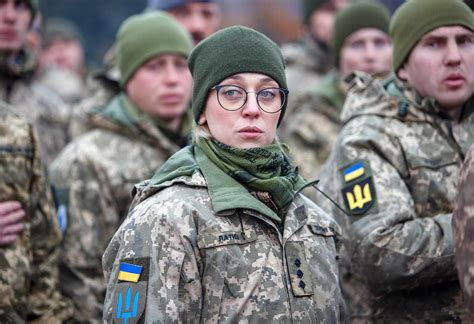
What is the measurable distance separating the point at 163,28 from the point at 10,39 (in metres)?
1.22

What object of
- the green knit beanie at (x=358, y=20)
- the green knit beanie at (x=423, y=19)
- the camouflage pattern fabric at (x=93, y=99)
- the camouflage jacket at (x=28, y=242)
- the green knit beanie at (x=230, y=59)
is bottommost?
the camouflage jacket at (x=28, y=242)

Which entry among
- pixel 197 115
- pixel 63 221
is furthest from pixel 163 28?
pixel 197 115

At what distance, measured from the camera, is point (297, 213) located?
4.62m

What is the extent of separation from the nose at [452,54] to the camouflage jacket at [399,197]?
27 centimetres

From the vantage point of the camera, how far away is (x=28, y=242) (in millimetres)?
5957

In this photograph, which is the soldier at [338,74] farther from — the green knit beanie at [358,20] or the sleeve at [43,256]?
the sleeve at [43,256]

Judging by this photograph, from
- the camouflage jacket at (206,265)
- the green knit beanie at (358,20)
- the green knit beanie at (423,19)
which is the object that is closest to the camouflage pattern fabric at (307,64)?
the green knit beanie at (358,20)

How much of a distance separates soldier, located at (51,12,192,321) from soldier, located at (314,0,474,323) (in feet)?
5.46

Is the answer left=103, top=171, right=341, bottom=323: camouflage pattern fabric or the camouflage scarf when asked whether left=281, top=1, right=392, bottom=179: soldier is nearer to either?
the camouflage scarf

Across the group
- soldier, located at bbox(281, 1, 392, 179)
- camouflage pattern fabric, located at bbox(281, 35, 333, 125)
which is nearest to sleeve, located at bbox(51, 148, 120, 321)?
soldier, located at bbox(281, 1, 392, 179)

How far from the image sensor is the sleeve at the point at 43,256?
605cm

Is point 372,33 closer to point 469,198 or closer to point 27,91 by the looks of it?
point 27,91

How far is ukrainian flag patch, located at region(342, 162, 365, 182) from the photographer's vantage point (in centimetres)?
554

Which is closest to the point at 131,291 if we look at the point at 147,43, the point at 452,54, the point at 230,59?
the point at 230,59
